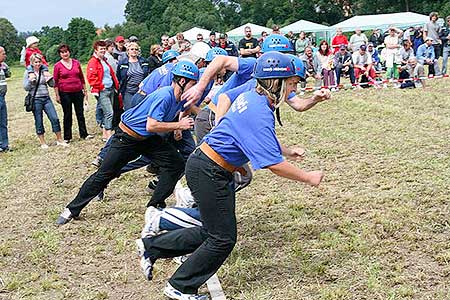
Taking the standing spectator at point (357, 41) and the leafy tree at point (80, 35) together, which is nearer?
the standing spectator at point (357, 41)

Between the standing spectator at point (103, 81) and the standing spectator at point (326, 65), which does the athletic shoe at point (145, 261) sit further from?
the standing spectator at point (326, 65)

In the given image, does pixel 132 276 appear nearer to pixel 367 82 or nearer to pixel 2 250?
pixel 2 250

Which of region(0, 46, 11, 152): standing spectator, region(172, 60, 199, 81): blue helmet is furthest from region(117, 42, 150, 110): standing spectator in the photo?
region(172, 60, 199, 81): blue helmet

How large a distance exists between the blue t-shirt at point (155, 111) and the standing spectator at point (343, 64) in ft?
43.3

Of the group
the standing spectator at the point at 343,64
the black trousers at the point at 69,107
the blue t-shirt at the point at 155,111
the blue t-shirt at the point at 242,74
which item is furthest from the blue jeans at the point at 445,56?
the blue t-shirt at the point at 155,111

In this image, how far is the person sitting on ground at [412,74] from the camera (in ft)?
56.5

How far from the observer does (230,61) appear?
18.7 ft

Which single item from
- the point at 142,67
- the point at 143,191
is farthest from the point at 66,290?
the point at 142,67

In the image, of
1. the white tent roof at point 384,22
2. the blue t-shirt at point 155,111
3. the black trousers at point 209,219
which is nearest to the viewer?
the black trousers at point 209,219

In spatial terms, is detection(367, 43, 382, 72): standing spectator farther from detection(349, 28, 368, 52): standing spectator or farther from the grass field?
the grass field

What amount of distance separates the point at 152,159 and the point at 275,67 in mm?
2609

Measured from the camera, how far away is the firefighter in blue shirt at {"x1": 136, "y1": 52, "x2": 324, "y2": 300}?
414 cm

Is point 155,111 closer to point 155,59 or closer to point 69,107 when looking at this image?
point 69,107

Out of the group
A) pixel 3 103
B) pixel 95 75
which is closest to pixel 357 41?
pixel 95 75
